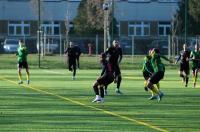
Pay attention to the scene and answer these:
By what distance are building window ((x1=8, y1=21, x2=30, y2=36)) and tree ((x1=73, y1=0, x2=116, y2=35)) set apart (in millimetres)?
6877

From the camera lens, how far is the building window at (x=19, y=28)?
273 feet

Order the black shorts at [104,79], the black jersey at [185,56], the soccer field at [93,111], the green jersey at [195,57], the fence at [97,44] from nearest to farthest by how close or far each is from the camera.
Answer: the soccer field at [93,111] < the black shorts at [104,79] < the green jersey at [195,57] < the black jersey at [185,56] < the fence at [97,44]

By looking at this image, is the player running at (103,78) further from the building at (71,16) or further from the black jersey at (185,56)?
the building at (71,16)

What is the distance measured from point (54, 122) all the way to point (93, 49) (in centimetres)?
5372

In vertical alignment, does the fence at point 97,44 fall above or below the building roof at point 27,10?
below

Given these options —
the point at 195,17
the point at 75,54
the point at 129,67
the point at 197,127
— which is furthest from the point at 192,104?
the point at 195,17

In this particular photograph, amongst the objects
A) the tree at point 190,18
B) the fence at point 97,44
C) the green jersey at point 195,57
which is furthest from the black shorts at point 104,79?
the tree at point 190,18

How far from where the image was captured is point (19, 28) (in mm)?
83562

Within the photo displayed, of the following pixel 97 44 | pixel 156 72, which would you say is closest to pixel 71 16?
pixel 97 44

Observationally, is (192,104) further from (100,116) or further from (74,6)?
(74,6)

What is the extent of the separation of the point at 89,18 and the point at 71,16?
306 inches

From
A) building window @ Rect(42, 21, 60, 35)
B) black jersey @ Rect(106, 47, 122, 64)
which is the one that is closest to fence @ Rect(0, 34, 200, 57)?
building window @ Rect(42, 21, 60, 35)

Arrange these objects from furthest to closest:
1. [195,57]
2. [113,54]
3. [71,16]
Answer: [71,16]
[195,57]
[113,54]

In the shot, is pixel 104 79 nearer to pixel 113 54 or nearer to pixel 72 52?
pixel 113 54
